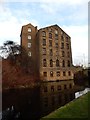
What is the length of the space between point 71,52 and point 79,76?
28.3 feet

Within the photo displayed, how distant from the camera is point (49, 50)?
53.7m

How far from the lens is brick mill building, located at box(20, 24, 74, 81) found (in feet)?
172

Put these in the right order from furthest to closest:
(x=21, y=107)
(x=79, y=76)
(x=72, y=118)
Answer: (x=79, y=76) < (x=21, y=107) < (x=72, y=118)

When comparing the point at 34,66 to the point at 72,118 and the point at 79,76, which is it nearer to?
the point at 79,76

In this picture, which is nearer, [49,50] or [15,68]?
[15,68]

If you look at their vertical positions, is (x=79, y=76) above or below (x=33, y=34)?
below

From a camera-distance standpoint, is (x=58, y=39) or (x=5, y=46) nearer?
(x=5, y=46)

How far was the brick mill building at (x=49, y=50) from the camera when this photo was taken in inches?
2068

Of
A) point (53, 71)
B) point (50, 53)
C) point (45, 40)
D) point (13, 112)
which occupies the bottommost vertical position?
point (13, 112)

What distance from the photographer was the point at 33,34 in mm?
56438

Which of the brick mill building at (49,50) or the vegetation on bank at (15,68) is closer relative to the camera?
the vegetation on bank at (15,68)

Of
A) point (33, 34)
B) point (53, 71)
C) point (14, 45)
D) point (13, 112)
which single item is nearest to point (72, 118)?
point (13, 112)

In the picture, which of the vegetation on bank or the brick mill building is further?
the brick mill building

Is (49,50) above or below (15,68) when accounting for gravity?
above
